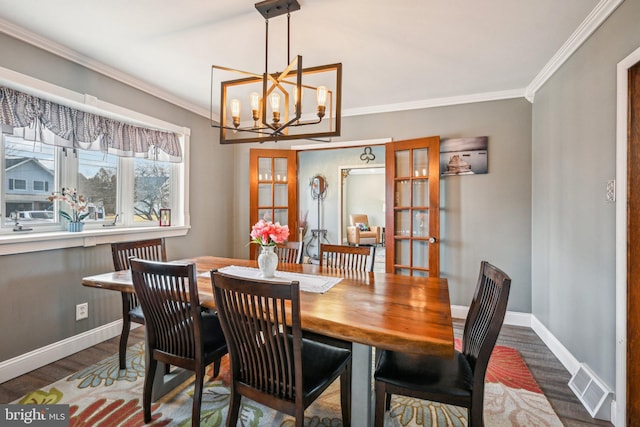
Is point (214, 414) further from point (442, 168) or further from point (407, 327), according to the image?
point (442, 168)

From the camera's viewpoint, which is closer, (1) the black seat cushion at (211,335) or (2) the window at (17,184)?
(1) the black seat cushion at (211,335)

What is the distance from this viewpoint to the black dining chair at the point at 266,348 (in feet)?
4.05

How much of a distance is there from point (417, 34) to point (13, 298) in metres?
3.50

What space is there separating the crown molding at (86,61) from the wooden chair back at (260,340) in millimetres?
2407

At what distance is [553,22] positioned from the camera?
2.08m

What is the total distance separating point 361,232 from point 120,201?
6321 millimetres

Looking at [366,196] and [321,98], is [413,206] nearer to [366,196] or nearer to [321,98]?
[321,98]

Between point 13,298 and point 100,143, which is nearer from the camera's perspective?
point 13,298

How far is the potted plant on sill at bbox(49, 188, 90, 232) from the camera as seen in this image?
2572 millimetres

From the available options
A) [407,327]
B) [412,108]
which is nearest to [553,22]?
[412,108]

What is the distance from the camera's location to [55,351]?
244 cm

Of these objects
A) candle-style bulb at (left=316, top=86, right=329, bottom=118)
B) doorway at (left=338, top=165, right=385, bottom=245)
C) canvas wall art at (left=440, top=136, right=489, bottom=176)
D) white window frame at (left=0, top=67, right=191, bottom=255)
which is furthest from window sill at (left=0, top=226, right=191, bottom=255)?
doorway at (left=338, top=165, right=385, bottom=245)

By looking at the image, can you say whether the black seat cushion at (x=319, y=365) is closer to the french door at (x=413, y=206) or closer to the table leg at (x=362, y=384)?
the table leg at (x=362, y=384)

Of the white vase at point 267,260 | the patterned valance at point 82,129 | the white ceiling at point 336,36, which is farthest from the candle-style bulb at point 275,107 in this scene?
the patterned valance at point 82,129
